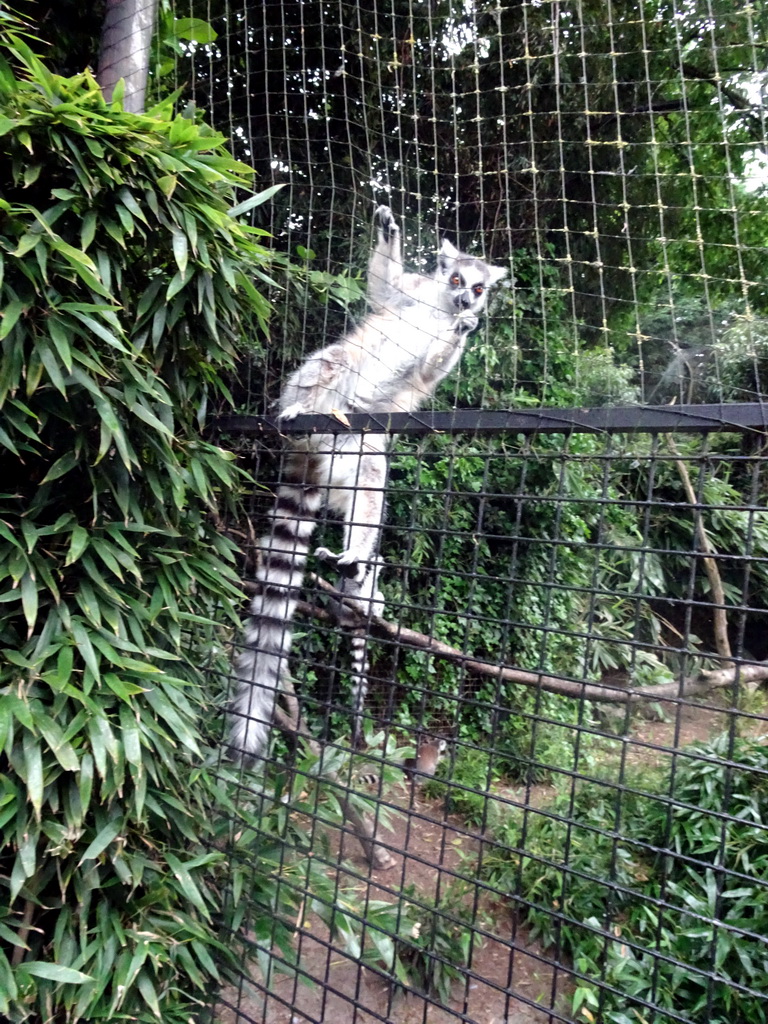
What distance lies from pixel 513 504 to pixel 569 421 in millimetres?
3685

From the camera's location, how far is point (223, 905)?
6.29ft

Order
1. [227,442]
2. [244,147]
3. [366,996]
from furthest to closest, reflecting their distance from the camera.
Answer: [244,147] → [227,442] → [366,996]

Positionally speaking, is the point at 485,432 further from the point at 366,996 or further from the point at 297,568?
the point at 366,996

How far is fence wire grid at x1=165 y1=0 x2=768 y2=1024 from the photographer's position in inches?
58.3

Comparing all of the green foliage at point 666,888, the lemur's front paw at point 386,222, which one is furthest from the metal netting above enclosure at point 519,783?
the lemur's front paw at point 386,222

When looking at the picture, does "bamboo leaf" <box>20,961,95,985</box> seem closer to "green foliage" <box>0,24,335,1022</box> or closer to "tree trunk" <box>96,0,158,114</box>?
"green foliage" <box>0,24,335,1022</box>

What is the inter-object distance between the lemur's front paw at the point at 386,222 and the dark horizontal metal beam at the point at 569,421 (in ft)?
4.20

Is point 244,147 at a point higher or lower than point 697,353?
higher

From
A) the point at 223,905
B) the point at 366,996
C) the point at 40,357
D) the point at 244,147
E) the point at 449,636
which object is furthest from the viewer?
the point at 449,636

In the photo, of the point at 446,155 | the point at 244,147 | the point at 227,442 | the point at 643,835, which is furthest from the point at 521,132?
the point at 643,835

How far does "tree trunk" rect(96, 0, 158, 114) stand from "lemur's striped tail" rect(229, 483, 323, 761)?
1.39 metres

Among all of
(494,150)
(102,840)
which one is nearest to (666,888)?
(102,840)

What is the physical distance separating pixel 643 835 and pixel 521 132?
3.71 m

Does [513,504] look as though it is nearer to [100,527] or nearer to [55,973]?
[100,527]
